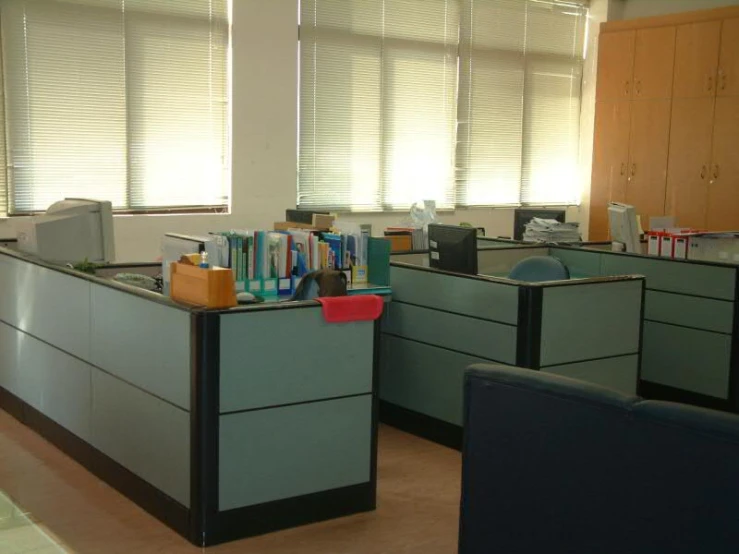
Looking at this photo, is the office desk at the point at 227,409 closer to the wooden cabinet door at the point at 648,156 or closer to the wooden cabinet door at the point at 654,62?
the wooden cabinet door at the point at 648,156

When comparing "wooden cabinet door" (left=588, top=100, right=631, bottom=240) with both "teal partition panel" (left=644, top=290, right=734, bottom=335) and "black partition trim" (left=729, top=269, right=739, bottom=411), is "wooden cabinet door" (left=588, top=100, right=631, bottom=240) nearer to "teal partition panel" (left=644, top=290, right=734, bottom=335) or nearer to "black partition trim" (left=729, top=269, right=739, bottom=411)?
"teal partition panel" (left=644, top=290, right=734, bottom=335)

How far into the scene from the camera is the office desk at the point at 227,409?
11.8 feet

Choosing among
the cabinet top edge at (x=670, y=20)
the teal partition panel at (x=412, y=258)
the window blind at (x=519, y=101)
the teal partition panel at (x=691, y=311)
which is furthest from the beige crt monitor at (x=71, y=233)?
the cabinet top edge at (x=670, y=20)

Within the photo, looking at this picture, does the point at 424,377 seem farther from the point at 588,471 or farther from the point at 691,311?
the point at 588,471

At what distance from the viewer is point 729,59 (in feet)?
28.1

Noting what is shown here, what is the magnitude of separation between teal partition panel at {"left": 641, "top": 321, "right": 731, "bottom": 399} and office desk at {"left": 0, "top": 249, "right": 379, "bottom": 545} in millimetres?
2738

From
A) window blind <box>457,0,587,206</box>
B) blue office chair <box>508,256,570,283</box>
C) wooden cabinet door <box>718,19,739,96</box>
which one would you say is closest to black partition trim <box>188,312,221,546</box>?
blue office chair <box>508,256,570,283</box>

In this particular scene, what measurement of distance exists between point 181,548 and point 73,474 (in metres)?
1.07

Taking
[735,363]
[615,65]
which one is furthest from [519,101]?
[735,363]

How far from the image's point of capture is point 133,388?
4.00 m

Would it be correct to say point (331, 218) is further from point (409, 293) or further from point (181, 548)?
point (181, 548)

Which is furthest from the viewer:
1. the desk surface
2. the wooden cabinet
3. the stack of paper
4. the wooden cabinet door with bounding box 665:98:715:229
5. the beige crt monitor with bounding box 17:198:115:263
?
the wooden cabinet door with bounding box 665:98:715:229

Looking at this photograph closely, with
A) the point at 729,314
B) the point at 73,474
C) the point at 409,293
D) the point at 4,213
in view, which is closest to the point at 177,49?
the point at 4,213

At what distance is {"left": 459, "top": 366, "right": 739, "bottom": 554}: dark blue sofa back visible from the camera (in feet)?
6.09
